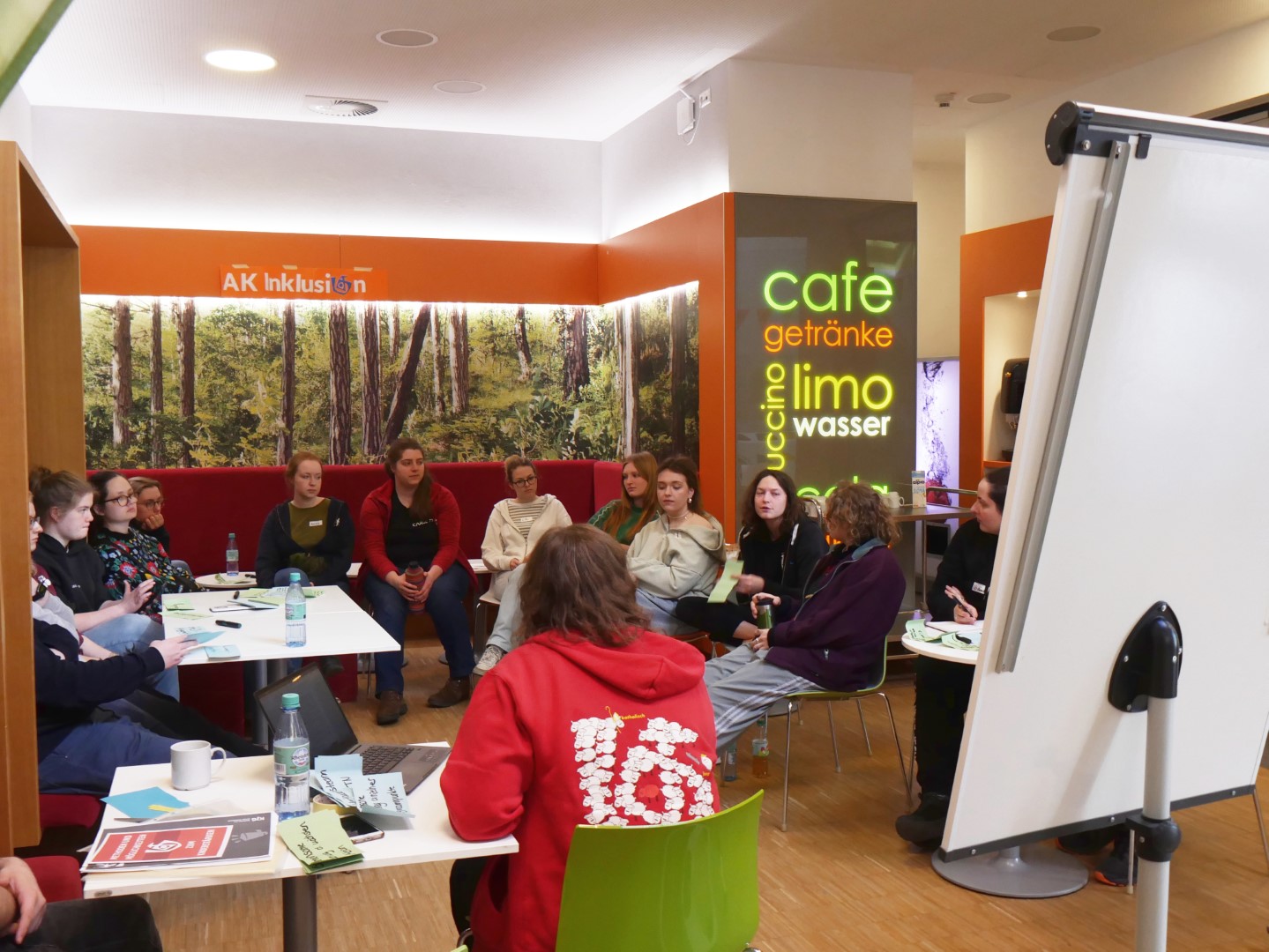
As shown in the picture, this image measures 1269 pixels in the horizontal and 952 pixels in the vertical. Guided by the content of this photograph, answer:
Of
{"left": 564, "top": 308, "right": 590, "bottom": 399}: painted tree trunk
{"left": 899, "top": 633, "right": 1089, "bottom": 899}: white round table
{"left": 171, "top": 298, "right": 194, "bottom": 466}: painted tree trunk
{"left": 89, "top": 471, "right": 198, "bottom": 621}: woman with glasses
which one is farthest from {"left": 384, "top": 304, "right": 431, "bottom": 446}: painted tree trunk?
{"left": 899, "top": 633, "right": 1089, "bottom": 899}: white round table

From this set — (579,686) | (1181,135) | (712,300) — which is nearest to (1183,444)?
(1181,135)

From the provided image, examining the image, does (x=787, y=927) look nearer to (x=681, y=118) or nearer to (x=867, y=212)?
(x=867, y=212)

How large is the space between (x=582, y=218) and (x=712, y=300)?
8.12 ft

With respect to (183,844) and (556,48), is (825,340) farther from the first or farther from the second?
(183,844)

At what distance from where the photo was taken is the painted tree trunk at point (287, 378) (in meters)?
8.27

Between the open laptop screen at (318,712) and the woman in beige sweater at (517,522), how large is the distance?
12.1 ft

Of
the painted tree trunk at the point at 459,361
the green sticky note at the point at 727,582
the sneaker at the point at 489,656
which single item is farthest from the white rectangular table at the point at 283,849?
the painted tree trunk at the point at 459,361

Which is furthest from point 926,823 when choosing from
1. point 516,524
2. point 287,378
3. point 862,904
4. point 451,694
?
point 287,378

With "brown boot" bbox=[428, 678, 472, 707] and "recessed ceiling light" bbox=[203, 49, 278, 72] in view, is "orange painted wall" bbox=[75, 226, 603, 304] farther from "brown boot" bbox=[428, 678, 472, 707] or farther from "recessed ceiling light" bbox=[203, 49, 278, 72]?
"brown boot" bbox=[428, 678, 472, 707]

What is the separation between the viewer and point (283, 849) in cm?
217

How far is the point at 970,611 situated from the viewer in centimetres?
440

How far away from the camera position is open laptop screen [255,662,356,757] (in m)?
2.78

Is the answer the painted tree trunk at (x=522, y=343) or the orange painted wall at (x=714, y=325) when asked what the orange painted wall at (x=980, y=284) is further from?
the painted tree trunk at (x=522, y=343)

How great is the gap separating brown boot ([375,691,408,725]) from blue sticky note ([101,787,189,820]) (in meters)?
3.47
